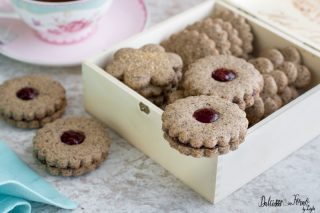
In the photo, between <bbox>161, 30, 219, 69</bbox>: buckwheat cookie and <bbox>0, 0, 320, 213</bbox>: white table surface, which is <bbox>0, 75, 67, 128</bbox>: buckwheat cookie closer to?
<bbox>0, 0, 320, 213</bbox>: white table surface

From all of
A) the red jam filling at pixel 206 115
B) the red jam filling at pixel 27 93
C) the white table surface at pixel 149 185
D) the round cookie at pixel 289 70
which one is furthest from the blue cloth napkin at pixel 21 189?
the round cookie at pixel 289 70

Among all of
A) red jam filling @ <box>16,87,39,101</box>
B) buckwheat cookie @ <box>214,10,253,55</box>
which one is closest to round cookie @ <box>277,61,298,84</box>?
buckwheat cookie @ <box>214,10,253,55</box>

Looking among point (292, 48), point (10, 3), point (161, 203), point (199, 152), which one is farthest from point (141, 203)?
point (10, 3)

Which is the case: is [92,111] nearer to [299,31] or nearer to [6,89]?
[6,89]

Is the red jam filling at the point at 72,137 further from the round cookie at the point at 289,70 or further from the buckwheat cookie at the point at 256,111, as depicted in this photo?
the round cookie at the point at 289,70

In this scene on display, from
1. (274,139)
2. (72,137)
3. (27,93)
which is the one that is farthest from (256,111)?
(27,93)
